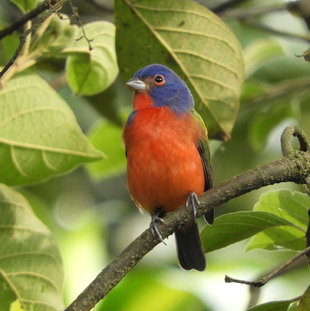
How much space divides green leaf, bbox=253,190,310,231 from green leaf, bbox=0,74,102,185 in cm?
65

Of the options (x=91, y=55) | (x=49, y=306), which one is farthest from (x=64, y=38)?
(x=49, y=306)

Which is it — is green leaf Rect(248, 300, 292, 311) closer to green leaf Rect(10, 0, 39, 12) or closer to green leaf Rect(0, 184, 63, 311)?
green leaf Rect(0, 184, 63, 311)

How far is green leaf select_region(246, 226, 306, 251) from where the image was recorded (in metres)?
2.53

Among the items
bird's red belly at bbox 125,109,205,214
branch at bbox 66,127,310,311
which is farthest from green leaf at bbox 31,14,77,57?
bird's red belly at bbox 125,109,205,214

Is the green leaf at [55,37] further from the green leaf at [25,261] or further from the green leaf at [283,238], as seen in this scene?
the green leaf at [283,238]

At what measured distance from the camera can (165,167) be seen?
11.8ft

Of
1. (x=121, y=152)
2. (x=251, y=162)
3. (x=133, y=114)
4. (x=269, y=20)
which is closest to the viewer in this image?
(x=133, y=114)

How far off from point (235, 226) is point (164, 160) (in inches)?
46.7

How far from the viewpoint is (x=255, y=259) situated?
4.49 meters

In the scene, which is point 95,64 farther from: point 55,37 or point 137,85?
point 137,85

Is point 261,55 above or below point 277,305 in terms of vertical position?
above

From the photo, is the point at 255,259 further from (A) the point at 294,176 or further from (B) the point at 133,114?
(A) the point at 294,176

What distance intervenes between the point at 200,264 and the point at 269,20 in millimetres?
2396

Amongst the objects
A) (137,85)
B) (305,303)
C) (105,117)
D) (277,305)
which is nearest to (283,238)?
(277,305)
